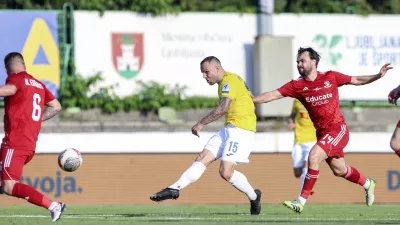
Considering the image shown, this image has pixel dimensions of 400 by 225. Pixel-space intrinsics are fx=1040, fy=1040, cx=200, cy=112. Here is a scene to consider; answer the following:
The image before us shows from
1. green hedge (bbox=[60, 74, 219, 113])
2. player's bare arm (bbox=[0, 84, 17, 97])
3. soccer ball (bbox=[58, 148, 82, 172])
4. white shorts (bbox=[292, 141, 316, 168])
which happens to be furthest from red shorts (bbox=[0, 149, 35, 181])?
green hedge (bbox=[60, 74, 219, 113])

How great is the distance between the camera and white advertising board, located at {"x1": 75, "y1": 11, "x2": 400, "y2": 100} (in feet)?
75.4

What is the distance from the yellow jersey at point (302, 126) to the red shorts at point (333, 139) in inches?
189

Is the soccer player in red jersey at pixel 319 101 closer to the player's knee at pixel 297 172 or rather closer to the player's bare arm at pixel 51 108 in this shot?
the player's bare arm at pixel 51 108

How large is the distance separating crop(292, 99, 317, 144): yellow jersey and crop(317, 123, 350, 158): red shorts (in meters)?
4.79

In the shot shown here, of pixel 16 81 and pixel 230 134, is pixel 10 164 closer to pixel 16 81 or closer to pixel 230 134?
pixel 16 81

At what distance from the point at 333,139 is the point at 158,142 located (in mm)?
7694

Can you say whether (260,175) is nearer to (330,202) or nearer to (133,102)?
(330,202)

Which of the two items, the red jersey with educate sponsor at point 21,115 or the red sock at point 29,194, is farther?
the red jersey with educate sponsor at point 21,115

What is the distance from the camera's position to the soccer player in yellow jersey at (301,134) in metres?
18.4

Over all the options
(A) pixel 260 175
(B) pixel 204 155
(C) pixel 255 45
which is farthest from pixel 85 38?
(B) pixel 204 155

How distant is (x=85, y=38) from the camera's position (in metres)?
22.9

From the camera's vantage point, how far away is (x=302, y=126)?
725 inches

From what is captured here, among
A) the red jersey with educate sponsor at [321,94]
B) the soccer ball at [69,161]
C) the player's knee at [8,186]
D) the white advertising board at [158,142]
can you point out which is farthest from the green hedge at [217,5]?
the player's knee at [8,186]

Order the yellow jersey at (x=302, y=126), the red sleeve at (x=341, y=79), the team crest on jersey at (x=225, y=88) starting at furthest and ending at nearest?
the yellow jersey at (x=302, y=126)
the red sleeve at (x=341, y=79)
the team crest on jersey at (x=225, y=88)
